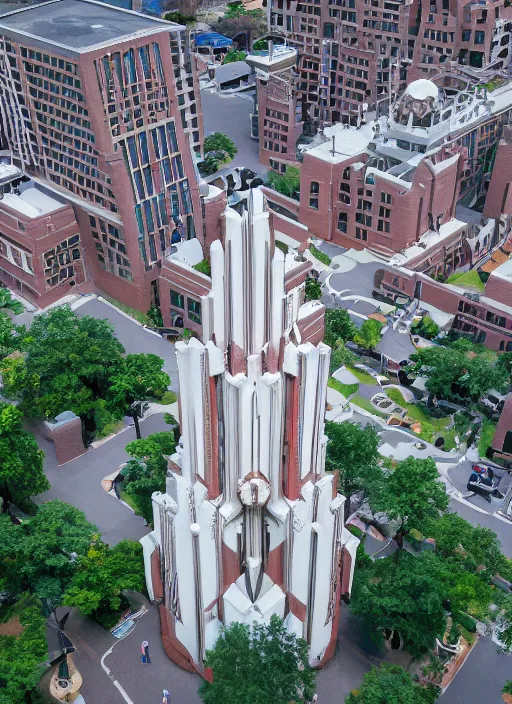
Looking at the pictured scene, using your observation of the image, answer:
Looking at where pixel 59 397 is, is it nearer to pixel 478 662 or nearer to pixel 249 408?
pixel 249 408

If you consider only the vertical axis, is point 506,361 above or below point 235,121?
above

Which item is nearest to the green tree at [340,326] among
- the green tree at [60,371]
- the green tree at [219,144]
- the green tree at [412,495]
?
the green tree at [60,371]

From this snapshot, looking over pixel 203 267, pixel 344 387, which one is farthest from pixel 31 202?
pixel 344 387

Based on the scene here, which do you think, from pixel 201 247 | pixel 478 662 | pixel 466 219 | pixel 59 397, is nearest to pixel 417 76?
pixel 466 219

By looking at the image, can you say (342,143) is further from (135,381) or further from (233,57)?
(233,57)

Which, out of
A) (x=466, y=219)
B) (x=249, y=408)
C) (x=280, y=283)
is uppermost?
(x=280, y=283)

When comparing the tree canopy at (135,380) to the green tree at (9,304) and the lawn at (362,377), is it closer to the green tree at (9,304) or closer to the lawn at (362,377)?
the lawn at (362,377)

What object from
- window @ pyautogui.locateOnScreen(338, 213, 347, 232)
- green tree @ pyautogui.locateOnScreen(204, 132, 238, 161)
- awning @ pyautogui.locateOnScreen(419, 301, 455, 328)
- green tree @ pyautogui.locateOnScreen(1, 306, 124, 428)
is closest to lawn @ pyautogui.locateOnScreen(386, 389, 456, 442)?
awning @ pyautogui.locateOnScreen(419, 301, 455, 328)

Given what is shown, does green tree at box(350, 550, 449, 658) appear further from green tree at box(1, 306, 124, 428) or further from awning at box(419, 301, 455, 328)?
awning at box(419, 301, 455, 328)
